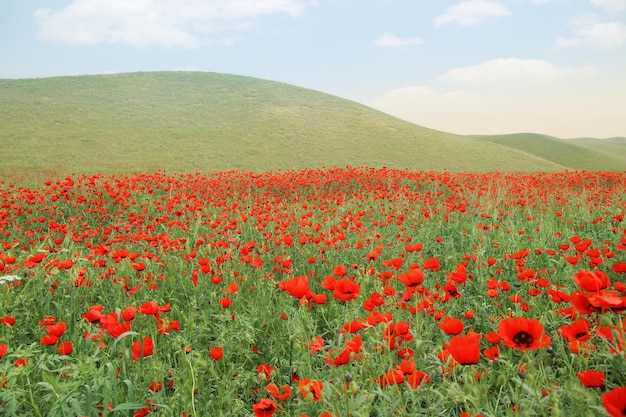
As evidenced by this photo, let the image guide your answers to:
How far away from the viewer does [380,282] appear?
134 inches

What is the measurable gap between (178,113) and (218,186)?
2750 cm

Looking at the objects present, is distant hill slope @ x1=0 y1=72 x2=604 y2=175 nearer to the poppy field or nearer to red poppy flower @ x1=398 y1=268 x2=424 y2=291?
the poppy field

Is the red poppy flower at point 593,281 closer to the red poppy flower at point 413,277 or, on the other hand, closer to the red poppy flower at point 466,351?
the red poppy flower at point 466,351

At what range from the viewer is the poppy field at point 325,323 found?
1604mm

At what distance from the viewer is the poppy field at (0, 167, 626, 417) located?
5.26 ft

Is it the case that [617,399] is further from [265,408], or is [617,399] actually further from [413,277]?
[265,408]

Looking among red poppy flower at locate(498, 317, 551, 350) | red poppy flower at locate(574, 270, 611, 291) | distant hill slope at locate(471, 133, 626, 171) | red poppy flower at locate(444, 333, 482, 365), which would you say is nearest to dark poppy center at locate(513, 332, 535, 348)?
red poppy flower at locate(498, 317, 551, 350)

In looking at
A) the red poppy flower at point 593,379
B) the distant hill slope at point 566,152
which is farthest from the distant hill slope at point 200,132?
the red poppy flower at point 593,379

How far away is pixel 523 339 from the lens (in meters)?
1.30

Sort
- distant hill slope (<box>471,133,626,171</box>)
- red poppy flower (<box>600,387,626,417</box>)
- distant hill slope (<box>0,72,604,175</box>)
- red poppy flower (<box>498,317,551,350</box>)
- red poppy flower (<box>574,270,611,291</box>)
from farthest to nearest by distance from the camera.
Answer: distant hill slope (<box>471,133,626,171</box>), distant hill slope (<box>0,72,604,175</box>), red poppy flower (<box>574,270,611,291</box>), red poppy flower (<box>498,317,551,350</box>), red poppy flower (<box>600,387,626,417</box>)

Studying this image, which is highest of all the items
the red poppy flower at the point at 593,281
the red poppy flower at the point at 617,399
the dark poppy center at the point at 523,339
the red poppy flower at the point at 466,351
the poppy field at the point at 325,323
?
the red poppy flower at the point at 593,281

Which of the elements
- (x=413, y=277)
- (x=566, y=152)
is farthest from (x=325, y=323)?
(x=566, y=152)

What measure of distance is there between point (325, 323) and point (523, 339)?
2107 mm

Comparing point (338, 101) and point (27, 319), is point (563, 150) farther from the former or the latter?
point (27, 319)
